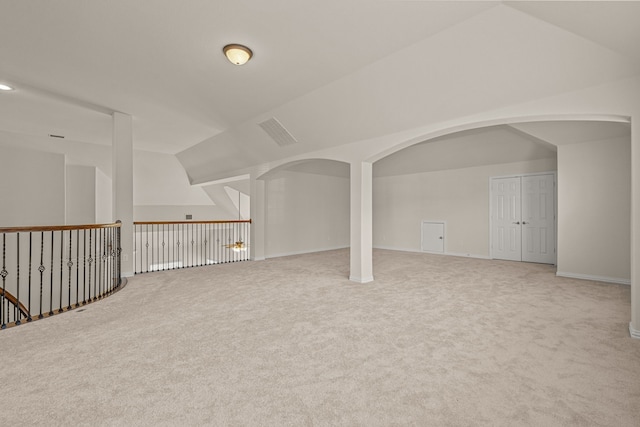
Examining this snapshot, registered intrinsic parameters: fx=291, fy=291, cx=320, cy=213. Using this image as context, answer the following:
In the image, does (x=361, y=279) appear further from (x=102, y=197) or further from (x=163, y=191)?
(x=102, y=197)

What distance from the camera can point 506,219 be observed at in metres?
6.97

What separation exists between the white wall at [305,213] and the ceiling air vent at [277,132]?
1.81 meters

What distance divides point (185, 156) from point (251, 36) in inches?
259

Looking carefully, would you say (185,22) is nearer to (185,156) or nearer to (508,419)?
(508,419)

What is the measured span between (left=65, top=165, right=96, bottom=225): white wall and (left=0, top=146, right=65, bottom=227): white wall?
254 millimetres

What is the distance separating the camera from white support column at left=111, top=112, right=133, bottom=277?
534 centimetres

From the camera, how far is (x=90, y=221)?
799 centimetres

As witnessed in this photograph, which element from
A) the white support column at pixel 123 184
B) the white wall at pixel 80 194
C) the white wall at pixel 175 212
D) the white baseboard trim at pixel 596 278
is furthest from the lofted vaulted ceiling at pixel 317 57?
the white wall at pixel 175 212

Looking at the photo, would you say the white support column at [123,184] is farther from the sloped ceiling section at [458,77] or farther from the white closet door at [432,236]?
the white closet door at [432,236]

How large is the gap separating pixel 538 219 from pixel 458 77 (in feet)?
16.1

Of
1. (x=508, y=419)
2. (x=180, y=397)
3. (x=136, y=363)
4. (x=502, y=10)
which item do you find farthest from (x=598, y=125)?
(x=136, y=363)

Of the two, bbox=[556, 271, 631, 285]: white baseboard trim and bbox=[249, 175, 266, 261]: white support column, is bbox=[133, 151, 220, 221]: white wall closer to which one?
bbox=[249, 175, 266, 261]: white support column

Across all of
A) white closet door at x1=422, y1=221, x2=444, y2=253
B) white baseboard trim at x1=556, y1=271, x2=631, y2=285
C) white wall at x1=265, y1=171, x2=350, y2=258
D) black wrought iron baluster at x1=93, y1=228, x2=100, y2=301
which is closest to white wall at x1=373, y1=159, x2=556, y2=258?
white closet door at x1=422, y1=221, x2=444, y2=253

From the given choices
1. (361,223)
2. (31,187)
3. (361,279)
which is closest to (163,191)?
(31,187)
